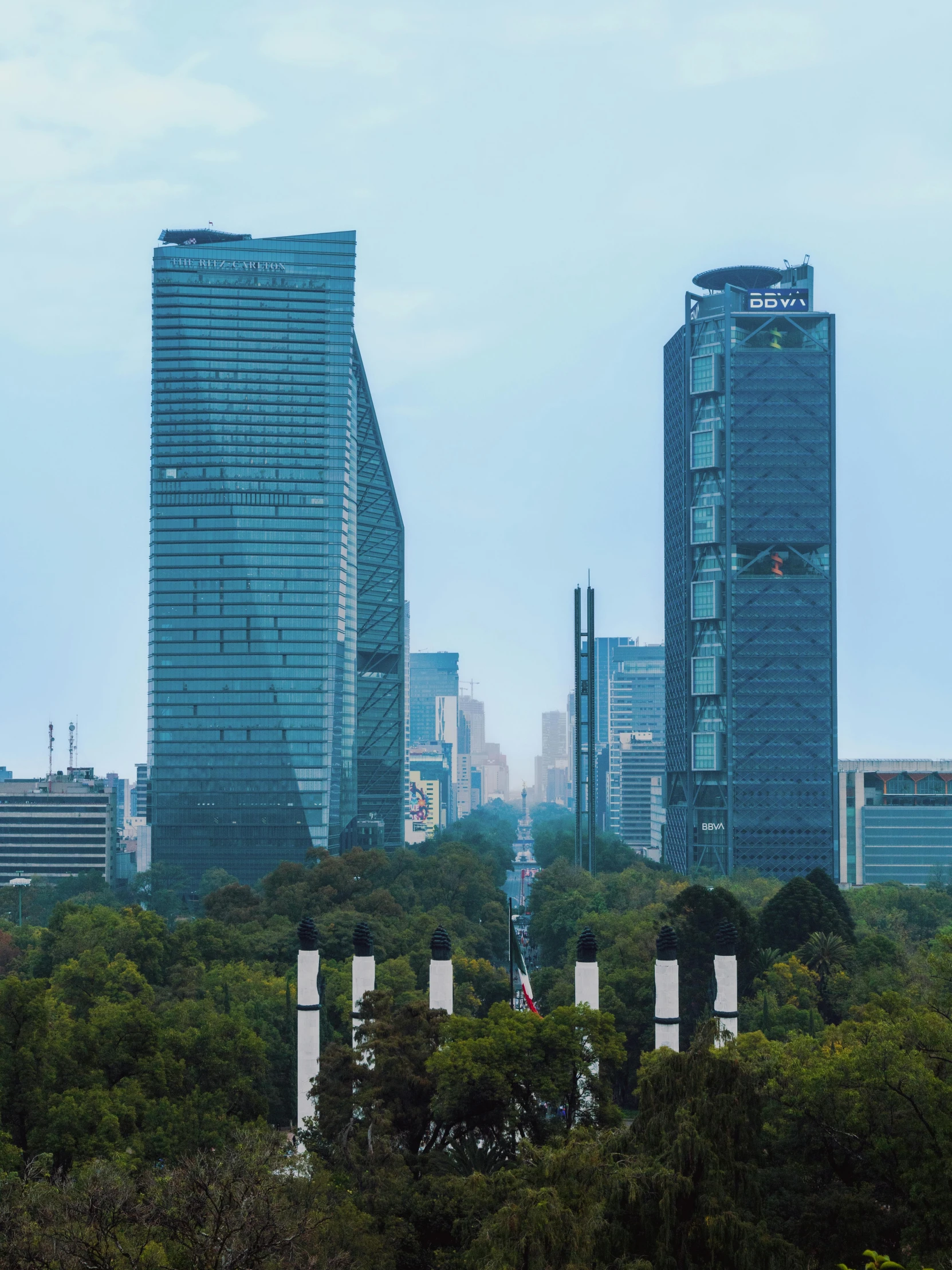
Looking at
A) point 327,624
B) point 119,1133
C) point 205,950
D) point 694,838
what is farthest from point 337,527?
point 119,1133

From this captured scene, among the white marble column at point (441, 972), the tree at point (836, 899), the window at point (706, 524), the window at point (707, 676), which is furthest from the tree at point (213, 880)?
the white marble column at point (441, 972)

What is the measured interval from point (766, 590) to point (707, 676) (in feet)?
45.2

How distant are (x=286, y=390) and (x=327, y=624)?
31049 millimetres

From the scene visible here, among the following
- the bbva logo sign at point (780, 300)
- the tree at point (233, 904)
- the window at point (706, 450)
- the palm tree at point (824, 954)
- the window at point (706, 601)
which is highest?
the bbva logo sign at point (780, 300)

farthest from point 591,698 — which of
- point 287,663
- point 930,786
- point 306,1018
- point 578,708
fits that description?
point 306,1018

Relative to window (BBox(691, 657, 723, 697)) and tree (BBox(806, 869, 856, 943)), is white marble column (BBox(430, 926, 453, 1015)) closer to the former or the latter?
tree (BBox(806, 869, 856, 943))

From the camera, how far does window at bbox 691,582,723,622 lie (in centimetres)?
18412

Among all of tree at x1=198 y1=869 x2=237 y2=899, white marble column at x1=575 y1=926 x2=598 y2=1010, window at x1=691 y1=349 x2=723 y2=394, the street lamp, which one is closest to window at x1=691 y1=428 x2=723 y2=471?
window at x1=691 y1=349 x2=723 y2=394

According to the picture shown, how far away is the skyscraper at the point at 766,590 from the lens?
18250 centimetres

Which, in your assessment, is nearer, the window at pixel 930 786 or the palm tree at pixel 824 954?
the palm tree at pixel 824 954

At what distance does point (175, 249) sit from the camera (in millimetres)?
181500

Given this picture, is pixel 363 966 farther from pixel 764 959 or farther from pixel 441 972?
pixel 764 959

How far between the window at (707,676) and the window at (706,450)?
2547cm

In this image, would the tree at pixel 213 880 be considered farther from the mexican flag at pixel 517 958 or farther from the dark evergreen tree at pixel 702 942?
the mexican flag at pixel 517 958
